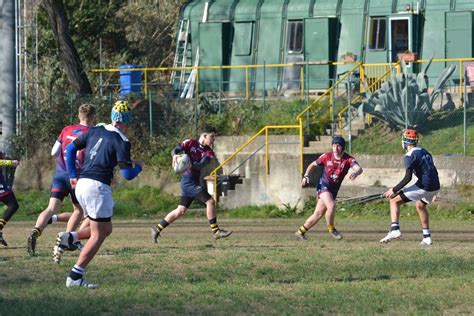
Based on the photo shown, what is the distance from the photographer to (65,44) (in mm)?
37656

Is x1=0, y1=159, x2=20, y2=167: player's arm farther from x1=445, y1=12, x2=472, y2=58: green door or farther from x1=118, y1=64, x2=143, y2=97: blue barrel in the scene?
x1=445, y1=12, x2=472, y2=58: green door

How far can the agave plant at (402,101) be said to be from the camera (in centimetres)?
3145

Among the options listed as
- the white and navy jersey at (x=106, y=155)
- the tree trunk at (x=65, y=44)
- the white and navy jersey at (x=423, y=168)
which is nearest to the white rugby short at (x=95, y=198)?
the white and navy jersey at (x=106, y=155)

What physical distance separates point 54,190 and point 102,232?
16.4 feet

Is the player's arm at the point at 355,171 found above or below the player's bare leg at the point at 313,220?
above

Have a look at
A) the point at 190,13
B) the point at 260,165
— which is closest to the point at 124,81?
the point at 190,13

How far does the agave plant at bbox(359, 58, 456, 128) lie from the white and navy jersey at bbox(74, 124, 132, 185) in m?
18.9

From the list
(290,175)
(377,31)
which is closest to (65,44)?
(377,31)

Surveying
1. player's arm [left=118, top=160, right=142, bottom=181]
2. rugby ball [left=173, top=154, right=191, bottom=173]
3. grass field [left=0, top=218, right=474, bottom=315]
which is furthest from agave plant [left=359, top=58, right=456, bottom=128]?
player's arm [left=118, top=160, right=142, bottom=181]

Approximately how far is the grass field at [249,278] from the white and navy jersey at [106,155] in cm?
121

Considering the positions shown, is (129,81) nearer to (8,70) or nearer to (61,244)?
(8,70)

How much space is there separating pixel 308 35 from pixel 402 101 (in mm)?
8414

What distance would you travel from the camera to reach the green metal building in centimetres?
3719

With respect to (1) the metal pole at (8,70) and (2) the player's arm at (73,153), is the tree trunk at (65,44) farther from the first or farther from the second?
(2) the player's arm at (73,153)
